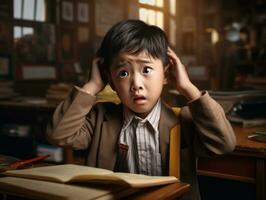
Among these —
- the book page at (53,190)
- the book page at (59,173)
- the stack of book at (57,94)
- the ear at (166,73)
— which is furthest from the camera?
the stack of book at (57,94)

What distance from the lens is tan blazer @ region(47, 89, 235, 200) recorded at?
1.12m

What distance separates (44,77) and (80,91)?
7.64 feet

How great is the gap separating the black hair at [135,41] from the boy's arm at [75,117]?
87mm

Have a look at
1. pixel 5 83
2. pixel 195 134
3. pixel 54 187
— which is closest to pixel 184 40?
pixel 5 83

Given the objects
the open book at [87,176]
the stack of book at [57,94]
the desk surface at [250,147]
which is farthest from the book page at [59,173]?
the stack of book at [57,94]

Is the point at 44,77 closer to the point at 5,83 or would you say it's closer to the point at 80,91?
the point at 5,83

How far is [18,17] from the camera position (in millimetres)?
3115

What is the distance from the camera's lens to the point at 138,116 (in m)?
1.20

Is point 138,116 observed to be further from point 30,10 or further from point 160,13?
→ point 30,10

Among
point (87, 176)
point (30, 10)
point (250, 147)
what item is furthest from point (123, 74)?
point (30, 10)

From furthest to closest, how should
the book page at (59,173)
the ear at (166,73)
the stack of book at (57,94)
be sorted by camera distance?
the stack of book at (57,94) < the ear at (166,73) < the book page at (59,173)

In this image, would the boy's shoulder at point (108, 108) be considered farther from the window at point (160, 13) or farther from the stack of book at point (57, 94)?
the window at point (160, 13)

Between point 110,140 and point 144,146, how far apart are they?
11 cm

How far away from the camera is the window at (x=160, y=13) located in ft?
9.53
